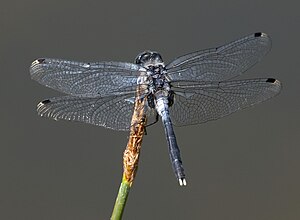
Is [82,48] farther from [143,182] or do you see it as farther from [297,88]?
[297,88]

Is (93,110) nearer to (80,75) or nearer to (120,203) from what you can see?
(80,75)

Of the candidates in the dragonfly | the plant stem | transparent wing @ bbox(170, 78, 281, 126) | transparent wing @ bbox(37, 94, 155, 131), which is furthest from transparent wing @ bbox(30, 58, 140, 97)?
the plant stem

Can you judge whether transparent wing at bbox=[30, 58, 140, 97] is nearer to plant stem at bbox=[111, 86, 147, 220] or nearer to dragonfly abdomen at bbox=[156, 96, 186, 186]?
dragonfly abdomen at bbox=[156, 96, 186, 186]

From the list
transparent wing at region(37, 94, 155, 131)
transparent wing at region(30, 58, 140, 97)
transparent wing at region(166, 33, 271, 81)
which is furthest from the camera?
transparent wing at region(166, 33, 271, 81)

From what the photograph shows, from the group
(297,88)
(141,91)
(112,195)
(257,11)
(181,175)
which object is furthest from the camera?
(257,11)

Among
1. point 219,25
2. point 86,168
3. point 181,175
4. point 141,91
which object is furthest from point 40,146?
point 181,175

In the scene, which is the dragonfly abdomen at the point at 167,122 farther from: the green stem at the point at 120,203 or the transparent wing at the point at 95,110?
the green stem at the point at 120,203

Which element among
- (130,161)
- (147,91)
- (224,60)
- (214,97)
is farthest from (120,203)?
(224,60)

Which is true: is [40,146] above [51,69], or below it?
above

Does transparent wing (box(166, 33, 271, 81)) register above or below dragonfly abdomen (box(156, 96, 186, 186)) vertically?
above
